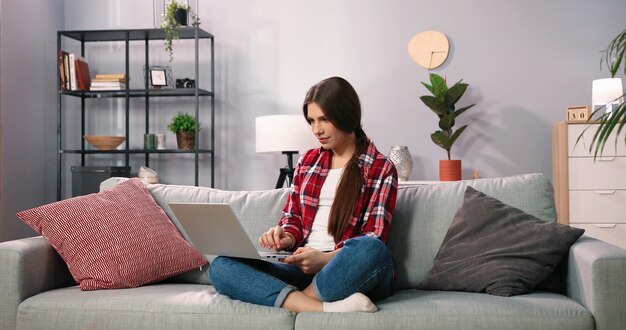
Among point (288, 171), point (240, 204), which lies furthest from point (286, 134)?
point (240, 204)

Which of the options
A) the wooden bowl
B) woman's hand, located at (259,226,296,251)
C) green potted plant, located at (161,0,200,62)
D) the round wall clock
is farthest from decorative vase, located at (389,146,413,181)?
woman's hand, located at (259,226,296,251)

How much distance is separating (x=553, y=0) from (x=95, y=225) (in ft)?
13.0

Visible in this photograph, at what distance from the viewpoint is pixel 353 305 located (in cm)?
216

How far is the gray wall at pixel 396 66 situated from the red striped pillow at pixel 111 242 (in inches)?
109

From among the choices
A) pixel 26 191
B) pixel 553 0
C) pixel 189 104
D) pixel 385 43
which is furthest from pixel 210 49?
pixel 553 0

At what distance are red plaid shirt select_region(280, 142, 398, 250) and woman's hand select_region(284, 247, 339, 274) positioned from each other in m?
0.13

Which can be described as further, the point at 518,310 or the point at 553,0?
the point at 553,0

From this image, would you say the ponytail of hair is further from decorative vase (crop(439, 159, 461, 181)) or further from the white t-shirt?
decorative vase (crop(439, 159, 461, 181))

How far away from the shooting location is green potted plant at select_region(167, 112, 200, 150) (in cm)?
534

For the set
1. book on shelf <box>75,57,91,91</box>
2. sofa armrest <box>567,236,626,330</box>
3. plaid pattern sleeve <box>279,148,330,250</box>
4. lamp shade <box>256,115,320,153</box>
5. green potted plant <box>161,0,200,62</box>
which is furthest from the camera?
book on shelf <box>75,57,91,91</box>

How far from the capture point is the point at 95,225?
101 inches

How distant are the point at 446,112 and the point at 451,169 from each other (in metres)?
0.39

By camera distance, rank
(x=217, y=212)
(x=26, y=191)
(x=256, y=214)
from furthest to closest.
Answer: (x=26, y=191)
(x=256, y=214)
(x=217, y=212)

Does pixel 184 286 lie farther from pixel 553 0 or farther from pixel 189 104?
pixel 553 0
